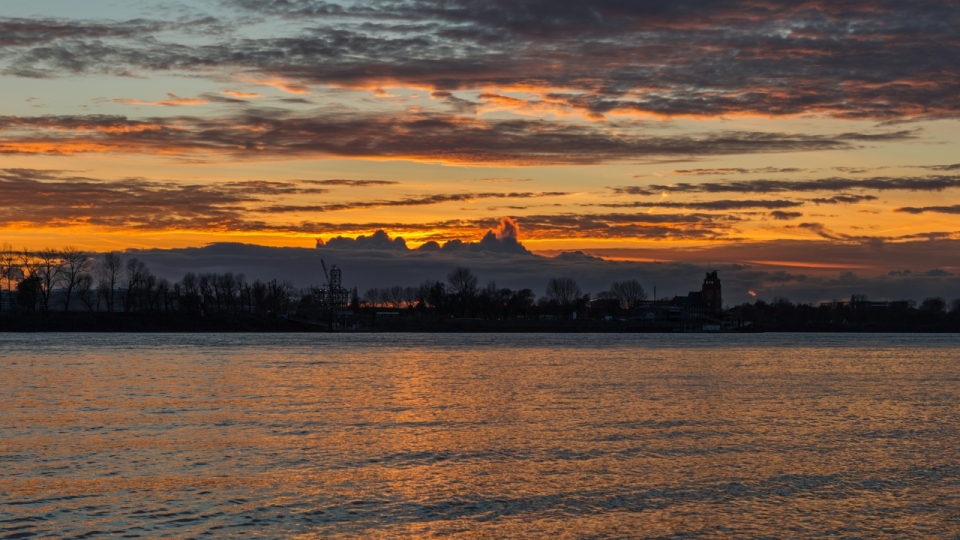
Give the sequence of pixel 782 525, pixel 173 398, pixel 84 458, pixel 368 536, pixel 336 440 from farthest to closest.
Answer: pixel 173 398 < pixel 336 440 < pixel 84 458 < pixel 782 525 < pixel 368 536

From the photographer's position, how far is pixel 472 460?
34.4 meters

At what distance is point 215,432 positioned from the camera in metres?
41.1

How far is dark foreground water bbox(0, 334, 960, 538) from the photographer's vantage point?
25.0m

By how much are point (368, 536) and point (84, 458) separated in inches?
592

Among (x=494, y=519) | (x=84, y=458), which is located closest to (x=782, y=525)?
(x=494, y=519)

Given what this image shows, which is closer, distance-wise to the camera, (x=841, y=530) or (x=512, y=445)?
(x=841, y=530)

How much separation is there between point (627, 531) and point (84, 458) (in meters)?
20.0

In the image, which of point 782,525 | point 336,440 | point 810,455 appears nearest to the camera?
point 782,525

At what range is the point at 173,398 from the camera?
5622 centimetres

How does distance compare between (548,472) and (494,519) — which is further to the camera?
(548,472)

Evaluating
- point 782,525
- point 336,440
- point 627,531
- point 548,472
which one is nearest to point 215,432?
point 336,440

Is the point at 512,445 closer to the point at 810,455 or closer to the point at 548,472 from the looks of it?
the point at 548,472

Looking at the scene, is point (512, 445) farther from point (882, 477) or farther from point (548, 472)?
point (882, 477)

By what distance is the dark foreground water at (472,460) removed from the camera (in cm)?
2505
